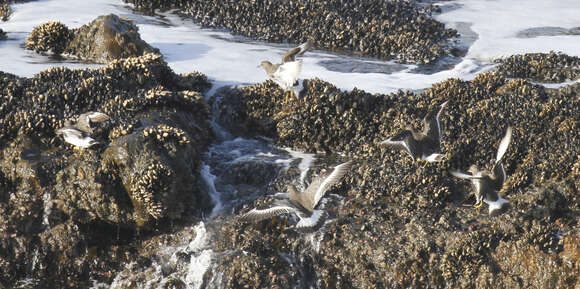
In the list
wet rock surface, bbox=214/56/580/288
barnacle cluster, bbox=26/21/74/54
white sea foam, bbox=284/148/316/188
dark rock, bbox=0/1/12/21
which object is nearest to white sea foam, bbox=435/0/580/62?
wet rock surface, bbox=214/56/580/288

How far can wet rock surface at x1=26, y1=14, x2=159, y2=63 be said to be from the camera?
13008 millimetres

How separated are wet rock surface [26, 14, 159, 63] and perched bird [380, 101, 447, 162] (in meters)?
7.46

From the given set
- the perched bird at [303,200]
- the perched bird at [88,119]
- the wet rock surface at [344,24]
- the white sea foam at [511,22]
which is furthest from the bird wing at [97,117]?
the white sea foam at [511,22]

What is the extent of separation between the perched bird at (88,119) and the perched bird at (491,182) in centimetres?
567

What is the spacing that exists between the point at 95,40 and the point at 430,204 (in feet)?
29.5

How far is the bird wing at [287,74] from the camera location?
996cm

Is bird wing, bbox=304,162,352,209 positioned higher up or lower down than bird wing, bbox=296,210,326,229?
higher up

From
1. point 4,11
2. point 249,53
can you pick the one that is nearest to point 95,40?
point 249,53

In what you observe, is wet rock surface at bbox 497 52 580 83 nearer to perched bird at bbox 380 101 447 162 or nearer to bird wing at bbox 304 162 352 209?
perched bird at bbox 380 101 447 162

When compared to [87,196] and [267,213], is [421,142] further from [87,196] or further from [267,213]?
[87,196]

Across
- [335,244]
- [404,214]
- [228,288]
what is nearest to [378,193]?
[404,214]

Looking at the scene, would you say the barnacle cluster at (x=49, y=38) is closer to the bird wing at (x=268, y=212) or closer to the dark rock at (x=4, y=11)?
the dark rock at (x=4, y=11)

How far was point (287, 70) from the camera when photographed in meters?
10.2

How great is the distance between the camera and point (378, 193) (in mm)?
8969
